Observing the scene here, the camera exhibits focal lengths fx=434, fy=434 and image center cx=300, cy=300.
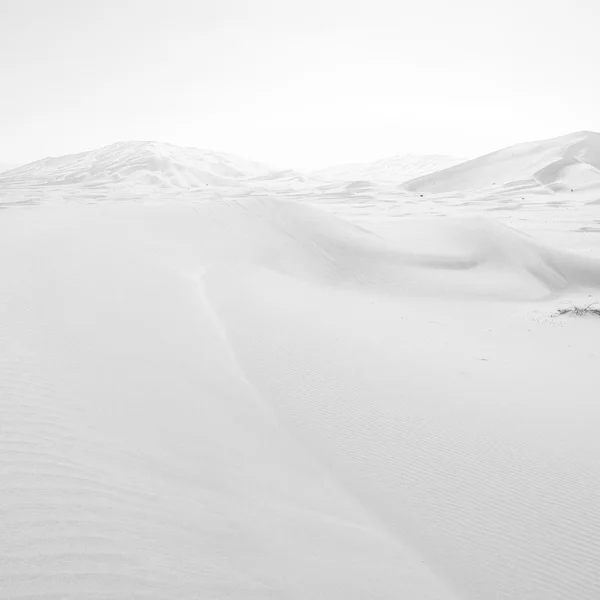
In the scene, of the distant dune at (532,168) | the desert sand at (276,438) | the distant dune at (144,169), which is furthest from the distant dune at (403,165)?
the desert sand at (276,438)

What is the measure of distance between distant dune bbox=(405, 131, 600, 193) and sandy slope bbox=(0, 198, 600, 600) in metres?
31.5

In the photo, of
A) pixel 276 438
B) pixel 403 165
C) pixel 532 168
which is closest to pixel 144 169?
pixel 532 168

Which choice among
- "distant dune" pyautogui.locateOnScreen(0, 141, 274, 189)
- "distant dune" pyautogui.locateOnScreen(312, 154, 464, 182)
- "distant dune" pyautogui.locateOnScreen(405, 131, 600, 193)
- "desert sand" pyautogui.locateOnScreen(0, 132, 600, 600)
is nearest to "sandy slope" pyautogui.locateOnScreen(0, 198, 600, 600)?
"desert sand" pyautogui.locateOnScreen(0, 132, 600, 600)

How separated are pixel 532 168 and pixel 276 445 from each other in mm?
42250

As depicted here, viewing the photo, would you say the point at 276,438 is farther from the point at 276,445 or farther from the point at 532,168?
the point at 532,168

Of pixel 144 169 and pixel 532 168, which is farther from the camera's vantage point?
pixel 144 169

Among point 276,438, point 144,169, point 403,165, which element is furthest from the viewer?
point 403,165

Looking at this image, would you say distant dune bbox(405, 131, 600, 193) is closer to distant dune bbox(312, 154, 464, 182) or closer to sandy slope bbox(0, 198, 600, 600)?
distant dune bbox(312, 154, 464, 182)

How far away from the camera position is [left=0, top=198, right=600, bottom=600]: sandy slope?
2.10m

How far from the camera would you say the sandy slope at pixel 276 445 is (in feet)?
6.89

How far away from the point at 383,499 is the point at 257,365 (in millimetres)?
2194

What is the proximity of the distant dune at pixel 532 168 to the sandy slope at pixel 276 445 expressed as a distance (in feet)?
103

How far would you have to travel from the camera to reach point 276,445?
3.46m

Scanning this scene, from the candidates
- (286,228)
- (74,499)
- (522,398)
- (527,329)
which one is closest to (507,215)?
(286,228)
